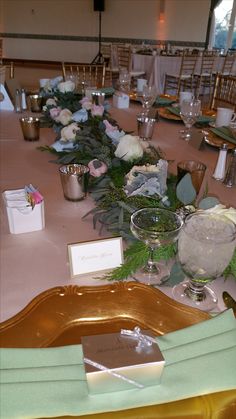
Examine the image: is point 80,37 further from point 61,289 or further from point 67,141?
point 61,289

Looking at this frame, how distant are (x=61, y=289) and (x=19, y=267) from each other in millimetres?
191

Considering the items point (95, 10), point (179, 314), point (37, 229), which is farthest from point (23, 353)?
point (95, 10)

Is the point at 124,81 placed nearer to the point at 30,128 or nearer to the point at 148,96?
the point at 148,96

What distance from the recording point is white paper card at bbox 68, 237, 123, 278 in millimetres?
790

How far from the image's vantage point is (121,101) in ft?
7.97

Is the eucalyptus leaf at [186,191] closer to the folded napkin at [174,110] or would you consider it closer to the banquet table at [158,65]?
the folded napkin at [174,110]

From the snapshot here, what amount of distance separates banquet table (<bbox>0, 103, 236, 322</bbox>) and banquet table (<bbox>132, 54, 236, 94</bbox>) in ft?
14.3

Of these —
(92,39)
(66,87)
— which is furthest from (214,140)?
(92,39)

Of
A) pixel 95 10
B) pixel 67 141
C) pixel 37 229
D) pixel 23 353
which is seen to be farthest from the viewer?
pixel 95 10

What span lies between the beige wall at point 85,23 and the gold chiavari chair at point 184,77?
10.5 ft

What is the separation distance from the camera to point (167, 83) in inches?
239

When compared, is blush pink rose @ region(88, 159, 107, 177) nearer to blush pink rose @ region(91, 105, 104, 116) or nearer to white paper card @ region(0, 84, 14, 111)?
blush pink rose @ region(91, 105, 104, 116)

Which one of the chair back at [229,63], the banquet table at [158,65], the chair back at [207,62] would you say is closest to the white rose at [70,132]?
the banquet table at [158,65]

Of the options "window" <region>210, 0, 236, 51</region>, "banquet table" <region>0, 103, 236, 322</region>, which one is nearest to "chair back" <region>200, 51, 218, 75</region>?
"window" <region>210, 0, 236, 51</region>
